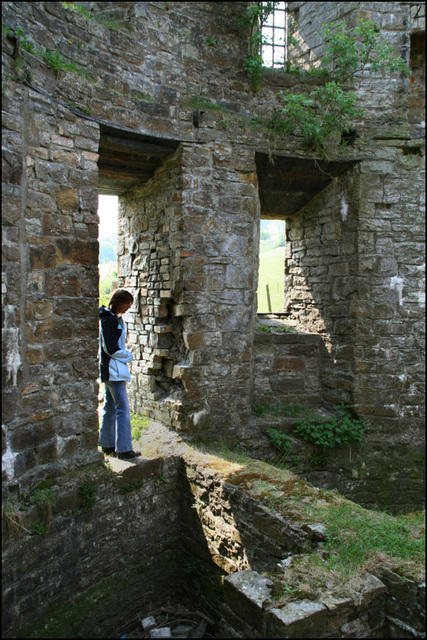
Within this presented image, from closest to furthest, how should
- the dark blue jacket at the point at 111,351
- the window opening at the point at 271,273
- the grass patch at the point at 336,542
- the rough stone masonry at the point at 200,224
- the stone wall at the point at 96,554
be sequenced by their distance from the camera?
1. the grass patch at the point at 336,542
2. the stone wall at the point at 96,554
3. the rough stone masonry at the point at 200,224
4. the dark blue jacket at the point at 111,351
5. the window opening at the point at 271,273

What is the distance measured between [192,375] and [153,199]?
221 cm

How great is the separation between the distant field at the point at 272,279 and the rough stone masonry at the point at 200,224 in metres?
7.77

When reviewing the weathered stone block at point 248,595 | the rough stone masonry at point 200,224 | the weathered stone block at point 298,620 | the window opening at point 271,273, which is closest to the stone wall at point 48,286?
the rough stone masonry at point 200,224

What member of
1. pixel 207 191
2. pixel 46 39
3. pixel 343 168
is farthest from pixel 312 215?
pixel 46 39

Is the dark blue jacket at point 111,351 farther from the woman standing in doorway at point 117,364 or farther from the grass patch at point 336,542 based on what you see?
the grass patch at point 336,542

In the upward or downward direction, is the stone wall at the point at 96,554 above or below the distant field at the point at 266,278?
below

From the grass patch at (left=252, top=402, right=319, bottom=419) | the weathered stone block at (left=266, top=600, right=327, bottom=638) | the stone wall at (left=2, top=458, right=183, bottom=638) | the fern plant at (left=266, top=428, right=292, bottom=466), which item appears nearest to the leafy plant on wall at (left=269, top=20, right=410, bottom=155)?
the grass patch at (left=252, top=402, right=319, bottom=419)

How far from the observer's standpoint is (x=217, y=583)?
4.73 metres

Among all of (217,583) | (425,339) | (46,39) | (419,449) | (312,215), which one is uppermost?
(46,39)

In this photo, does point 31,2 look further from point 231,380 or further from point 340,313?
point 340,313

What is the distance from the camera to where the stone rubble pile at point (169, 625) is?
446cm

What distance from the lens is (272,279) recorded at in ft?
70.8

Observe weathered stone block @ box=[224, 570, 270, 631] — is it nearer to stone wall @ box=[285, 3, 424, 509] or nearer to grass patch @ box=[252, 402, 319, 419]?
grass patch @ box=[252, 402, 319, 419]

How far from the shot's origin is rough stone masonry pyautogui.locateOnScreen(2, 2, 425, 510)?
13.5 feet
